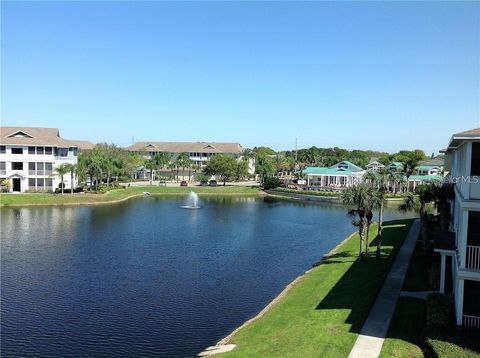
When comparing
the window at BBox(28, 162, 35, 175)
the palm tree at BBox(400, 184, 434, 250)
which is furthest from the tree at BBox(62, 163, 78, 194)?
the palm tree at BBox(400, 184, 434, 250)

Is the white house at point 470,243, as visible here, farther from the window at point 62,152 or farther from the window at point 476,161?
the window at point 62,152

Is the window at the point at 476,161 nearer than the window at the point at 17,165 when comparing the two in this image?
Yes

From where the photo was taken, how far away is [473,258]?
64.3 feet

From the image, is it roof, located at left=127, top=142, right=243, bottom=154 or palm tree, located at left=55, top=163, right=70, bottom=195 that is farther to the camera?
roof, located at left=127, top=142, right=243, bottom=154

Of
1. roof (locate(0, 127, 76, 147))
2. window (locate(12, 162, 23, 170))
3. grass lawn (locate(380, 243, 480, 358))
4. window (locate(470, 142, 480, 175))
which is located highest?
roof (locate(0, 127, 76, 147))

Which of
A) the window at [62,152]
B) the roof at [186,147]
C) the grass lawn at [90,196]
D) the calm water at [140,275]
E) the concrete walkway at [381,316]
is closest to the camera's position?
the concrete walkway at [381,316]

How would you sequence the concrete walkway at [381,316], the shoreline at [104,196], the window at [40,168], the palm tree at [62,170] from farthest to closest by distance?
1. the window at [40,168]
2. the palm tree at [62,170]
3. the shoreline at [104,196]
4. the concrete walkway at [381,316]

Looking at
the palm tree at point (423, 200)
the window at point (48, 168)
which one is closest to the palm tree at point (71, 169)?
the window at point (48, 168)

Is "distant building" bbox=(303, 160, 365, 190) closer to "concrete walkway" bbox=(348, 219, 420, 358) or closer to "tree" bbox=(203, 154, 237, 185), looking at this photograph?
"tree" bbox=(203, 154, 237, 185)

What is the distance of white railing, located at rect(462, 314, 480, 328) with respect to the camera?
63.3 feet

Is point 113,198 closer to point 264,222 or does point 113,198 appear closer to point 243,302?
point 264,222

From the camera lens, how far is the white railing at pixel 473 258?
19.5m

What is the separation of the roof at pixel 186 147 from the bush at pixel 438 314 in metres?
128

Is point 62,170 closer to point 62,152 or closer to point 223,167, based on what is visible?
point 62,152
